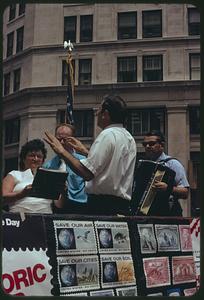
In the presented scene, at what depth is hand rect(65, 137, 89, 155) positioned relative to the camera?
5.67 ft

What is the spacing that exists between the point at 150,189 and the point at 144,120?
10.0 inches

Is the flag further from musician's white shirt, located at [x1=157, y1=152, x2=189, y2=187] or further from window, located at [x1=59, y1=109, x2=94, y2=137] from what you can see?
musician's white shirt, located at [x1=157, y1=152, x2=189, y2=187]

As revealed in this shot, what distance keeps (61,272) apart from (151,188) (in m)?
0.47

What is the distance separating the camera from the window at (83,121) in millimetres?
1642

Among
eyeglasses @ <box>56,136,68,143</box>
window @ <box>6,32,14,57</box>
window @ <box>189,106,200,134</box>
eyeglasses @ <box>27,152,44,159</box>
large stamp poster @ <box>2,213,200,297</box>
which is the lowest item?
large stamp poster @ <box>2,213,200,297</box>

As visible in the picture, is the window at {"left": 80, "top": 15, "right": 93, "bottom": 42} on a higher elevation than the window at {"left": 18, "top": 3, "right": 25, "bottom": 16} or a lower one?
lower

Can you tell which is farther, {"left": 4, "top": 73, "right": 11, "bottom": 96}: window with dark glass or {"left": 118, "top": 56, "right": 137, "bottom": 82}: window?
{"left": 118, "top": 56, "right": 137, "bottom": 82}: window

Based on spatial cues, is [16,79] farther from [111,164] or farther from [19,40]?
[111,164]

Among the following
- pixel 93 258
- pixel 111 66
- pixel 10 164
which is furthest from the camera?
pixel 111 66

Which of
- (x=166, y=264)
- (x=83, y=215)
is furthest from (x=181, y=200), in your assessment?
(x=83, y=215)

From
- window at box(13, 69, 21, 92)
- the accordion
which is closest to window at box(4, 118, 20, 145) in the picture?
window at box(13, 69, 21, 92)

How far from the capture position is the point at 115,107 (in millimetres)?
1725

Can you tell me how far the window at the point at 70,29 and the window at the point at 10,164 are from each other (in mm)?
480

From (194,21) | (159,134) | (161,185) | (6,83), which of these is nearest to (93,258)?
(161,185)
